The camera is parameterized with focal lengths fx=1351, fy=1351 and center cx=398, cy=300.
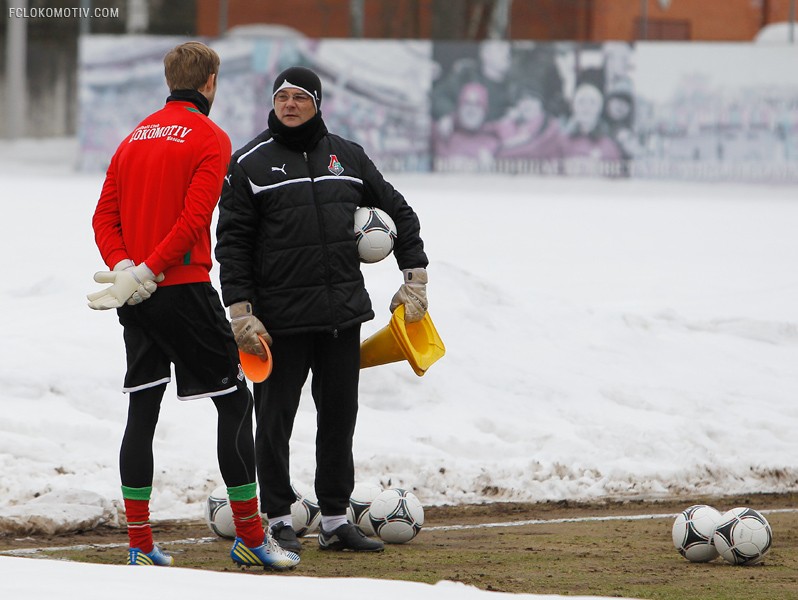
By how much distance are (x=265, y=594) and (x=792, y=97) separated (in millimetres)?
23413

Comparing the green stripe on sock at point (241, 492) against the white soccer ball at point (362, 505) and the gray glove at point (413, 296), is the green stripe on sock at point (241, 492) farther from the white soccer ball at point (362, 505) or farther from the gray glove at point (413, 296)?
the gray glove at point (413, 296)

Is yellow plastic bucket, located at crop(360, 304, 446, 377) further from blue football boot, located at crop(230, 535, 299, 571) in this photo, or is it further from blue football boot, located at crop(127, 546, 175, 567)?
blue football boot, located at crop(127, 546, 175, 567)

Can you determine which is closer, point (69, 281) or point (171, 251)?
point (171, 251)

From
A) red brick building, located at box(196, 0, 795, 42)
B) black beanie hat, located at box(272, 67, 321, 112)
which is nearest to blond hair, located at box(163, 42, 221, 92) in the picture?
black beanie hat, located at box(272, 67, 321, 112)

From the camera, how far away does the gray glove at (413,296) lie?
19.4 feet

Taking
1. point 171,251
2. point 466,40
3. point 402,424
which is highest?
point 466,40

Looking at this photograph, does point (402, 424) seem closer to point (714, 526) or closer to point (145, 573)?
point (714, 526)

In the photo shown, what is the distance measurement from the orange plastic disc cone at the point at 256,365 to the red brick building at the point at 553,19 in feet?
71.8

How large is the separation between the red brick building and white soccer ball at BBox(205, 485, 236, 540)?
21514 millimetres

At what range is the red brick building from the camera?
90.0 feet

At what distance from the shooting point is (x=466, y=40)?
1085 inches

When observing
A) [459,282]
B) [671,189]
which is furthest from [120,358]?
A: [671,189]

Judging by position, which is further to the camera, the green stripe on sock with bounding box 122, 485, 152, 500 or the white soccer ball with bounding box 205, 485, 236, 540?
the white soccer ball with bounding box 205, 485, 236, 540

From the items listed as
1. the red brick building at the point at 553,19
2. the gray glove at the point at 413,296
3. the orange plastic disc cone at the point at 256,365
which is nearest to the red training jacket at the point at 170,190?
the orange plastic disc cone at the point at 256,365
